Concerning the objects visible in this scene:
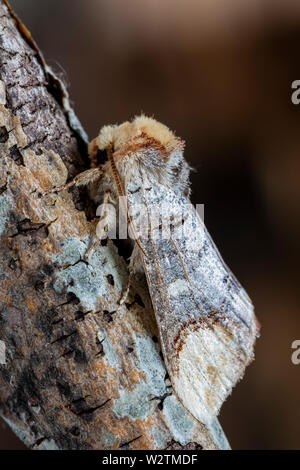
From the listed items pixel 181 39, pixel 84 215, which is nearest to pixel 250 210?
pixel 181 39

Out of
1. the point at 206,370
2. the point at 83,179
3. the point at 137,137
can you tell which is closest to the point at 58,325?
the point at 83,179

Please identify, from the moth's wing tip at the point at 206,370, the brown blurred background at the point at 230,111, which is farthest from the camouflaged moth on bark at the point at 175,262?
the brown blurred background at the point at 230,111

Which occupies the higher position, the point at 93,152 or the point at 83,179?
the point at 93,152

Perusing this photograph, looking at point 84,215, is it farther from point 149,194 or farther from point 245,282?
point 245,282

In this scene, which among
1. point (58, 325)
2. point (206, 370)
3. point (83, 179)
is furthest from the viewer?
point (206, 370)

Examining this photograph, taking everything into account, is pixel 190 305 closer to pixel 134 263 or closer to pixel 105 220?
pixel 134 263

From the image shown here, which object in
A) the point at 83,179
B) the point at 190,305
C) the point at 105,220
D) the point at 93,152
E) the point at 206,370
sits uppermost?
the point at 93,152
